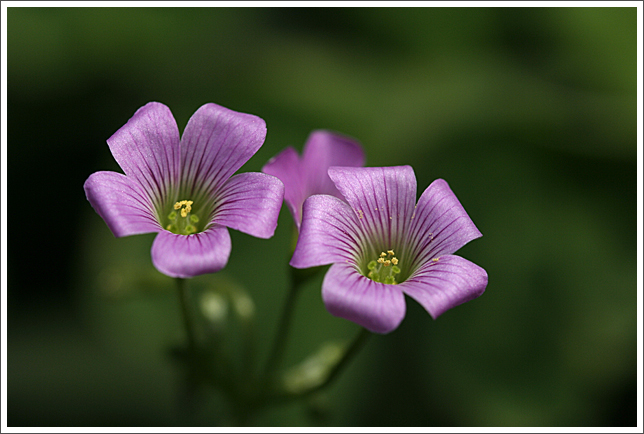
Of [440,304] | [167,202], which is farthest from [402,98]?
[440,304]

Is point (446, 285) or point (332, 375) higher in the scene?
point (446, 285)

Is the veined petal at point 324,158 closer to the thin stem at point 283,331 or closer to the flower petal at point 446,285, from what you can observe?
the thin stem at point 283,331

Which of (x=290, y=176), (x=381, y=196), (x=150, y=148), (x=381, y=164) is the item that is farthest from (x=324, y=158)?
(x=381, y=164)

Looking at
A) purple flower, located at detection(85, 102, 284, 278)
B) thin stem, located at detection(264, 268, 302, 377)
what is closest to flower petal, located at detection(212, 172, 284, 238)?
purple flower, located at detection(85, 102, 284, 278)

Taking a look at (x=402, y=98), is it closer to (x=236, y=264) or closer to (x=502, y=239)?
(x=502, y=239)

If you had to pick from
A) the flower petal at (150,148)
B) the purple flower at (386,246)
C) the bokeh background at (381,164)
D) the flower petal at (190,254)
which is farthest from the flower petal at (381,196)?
the bokeh background at (381,164)

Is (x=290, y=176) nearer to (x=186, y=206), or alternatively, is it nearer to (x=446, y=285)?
(x=186, y=206)
